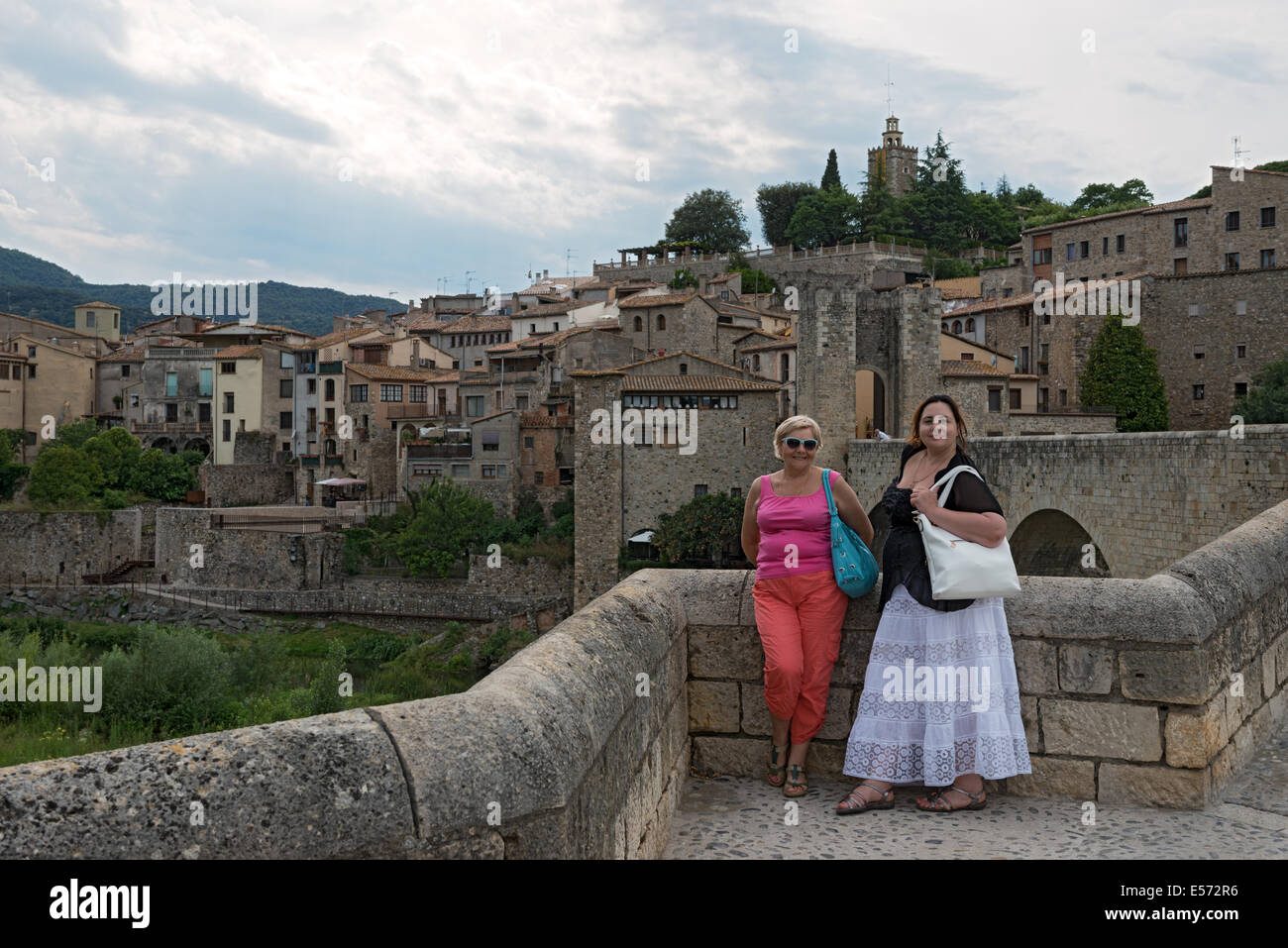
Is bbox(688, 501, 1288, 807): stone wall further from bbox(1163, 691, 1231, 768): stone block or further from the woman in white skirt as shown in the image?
the woman in white skirt

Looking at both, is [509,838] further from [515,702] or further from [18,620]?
[18,620]

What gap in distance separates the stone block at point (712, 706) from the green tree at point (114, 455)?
171 ft

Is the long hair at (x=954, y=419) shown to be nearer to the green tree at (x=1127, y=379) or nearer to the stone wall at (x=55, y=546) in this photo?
the green tree at (x=1127, y=379)

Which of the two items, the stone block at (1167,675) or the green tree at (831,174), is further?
the green tree at (831,174)

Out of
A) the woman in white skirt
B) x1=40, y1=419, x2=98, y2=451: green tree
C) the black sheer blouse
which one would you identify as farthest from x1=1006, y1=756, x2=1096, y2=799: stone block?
x1=40, y1=419, x2=98, y2=451: green tree

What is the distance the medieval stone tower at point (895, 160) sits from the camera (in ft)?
336

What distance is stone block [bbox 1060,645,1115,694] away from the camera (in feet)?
14.8

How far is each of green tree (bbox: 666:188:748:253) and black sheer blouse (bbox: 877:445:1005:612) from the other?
268ft

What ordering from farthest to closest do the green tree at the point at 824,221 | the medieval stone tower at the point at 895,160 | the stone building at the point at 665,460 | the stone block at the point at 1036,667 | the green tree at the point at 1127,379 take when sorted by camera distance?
the medieval stone tower at the point at 895,160, the green tree at the point at 824,221, the green tree at the point at 1127,379, the stone building at the point at 665,460, the stone block at the point at 1036,667

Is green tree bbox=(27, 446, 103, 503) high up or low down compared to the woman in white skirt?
up

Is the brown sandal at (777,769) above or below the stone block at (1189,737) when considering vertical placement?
below

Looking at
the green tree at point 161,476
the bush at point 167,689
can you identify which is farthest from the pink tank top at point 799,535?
the green tree at point 161,476

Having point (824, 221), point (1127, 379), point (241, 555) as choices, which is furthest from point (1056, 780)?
point (824, 221)
